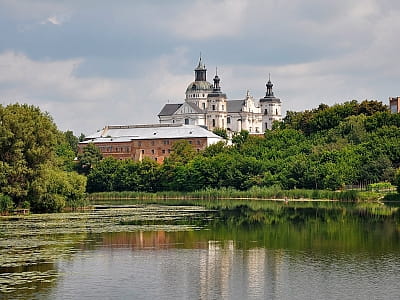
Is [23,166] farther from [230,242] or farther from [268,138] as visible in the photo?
[268,138]

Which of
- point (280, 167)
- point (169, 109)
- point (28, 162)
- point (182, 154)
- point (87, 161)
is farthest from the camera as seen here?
point (169, 109)

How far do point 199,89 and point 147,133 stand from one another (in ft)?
120

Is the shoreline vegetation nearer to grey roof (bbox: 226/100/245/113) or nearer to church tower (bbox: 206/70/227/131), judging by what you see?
church tower (bbox: 206/70/227/131)

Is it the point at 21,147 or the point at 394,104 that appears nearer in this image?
the point at 21,147

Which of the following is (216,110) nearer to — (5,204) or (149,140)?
(149,140)

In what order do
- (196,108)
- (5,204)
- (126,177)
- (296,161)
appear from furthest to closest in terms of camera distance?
1. (196,108)
2. (126,177)
3. (296,161)
4. (5,204)

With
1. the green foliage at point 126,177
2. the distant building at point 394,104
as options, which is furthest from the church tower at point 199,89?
the green foliage at point 126,177

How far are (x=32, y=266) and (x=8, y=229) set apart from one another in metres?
11.9

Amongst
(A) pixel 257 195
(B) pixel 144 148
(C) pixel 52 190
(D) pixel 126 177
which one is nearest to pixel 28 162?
(C) pixel 52 190

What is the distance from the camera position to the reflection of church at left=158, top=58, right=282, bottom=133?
485 ft

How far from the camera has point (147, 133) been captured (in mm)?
119562

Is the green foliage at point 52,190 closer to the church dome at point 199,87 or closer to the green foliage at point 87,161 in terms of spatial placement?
the green foliage at point 87,161

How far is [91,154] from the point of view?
10069 cm

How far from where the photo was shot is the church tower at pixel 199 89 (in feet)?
502
